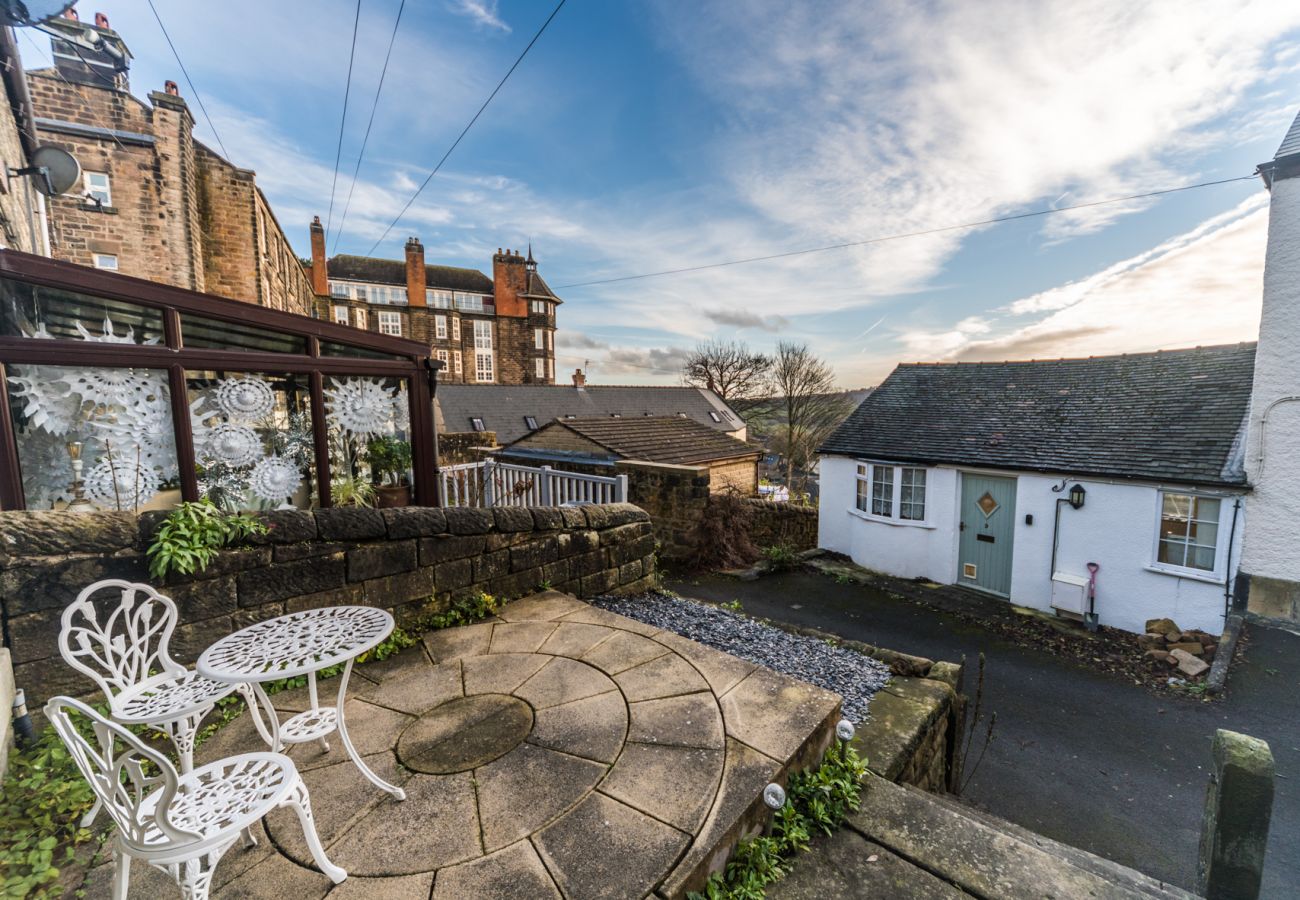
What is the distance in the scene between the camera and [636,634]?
3582 mm

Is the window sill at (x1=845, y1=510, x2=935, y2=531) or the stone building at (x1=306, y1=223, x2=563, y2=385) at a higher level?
the stone building at (x1=306, y1=223, x2=563, y2=385)

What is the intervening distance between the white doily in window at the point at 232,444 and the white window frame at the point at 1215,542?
37.3ft

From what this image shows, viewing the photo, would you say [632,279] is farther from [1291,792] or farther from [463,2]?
[1291,792]

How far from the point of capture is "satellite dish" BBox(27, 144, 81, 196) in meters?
4.87

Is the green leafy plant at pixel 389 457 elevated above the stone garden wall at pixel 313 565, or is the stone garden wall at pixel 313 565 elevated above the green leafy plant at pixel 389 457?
the green leafy plant at pixel 389 457

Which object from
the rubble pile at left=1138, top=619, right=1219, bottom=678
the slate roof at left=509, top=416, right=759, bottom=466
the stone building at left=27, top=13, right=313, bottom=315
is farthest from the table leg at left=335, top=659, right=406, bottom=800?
the stone building at left=27, top=13, right=313, bottom=315

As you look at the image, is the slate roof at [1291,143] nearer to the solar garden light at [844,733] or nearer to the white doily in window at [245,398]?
the solar garden light at [844,733]

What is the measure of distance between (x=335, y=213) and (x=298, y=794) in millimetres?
11359

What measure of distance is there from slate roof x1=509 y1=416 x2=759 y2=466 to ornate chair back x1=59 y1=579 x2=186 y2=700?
25.7ft

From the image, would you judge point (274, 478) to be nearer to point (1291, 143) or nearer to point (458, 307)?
point (1291, 143)

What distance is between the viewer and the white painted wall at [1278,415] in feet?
21.5

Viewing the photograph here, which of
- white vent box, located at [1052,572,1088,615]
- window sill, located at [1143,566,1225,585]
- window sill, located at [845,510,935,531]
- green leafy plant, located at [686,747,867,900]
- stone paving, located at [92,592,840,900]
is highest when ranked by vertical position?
stone paving, located at [92,592,840,900]

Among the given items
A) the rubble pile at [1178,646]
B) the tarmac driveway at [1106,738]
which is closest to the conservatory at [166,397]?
the tarmac driveway at [1106,738]

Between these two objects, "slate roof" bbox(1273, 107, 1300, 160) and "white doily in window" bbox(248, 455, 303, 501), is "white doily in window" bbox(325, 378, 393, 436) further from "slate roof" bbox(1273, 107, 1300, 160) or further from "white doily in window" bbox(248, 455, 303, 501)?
"slate roof" bbox(1273, 107, 1300, 160)
